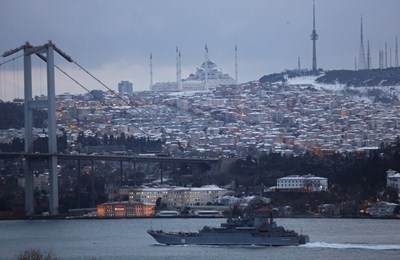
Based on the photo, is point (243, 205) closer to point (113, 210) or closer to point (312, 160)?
point (113, 210)

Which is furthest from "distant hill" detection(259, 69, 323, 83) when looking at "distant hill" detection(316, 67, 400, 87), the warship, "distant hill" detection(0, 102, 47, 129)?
the warship

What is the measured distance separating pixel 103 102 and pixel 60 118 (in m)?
4.83

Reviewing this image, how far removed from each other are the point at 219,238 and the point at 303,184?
37.9 feet

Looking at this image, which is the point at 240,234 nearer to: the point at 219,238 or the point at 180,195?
the point at 219,238

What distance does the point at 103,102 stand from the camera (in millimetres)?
74312

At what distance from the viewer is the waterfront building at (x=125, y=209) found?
39719 mm

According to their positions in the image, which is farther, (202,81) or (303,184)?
(202,81)

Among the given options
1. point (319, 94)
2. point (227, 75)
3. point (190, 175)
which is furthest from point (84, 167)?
point (227, 75)

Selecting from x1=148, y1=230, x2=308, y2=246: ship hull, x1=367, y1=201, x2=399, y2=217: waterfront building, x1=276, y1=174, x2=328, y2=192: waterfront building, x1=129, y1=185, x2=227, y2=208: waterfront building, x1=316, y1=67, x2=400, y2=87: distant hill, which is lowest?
x1=148, y1=230, x2=308, y2=246: ship hull

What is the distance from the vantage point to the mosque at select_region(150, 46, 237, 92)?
88188 mm

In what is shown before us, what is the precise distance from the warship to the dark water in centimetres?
31

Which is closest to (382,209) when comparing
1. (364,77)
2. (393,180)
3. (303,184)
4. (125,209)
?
(393,180)

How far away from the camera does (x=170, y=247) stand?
97.9 ft

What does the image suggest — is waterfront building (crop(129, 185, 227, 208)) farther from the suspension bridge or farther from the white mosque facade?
the white mosque facade
